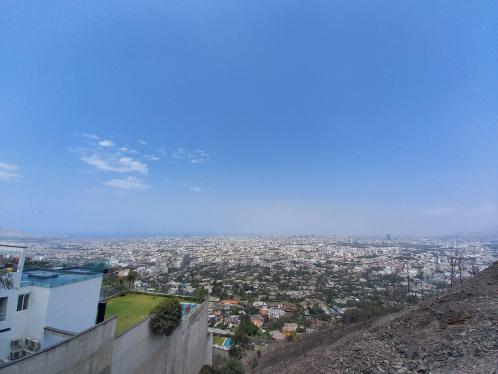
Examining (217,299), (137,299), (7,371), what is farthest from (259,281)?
(7,371)

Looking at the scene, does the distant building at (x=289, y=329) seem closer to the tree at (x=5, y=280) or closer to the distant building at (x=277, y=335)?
the distant building at (x=277, y=335)

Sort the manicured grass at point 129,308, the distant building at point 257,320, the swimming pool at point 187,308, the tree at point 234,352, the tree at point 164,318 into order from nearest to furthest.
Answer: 1. the tree at point 164,318
2. the manicured grass at point 129,308
3. the swimming pool at point 187,308
4. the tree at point 234,352
5. the distant building at point 257,320

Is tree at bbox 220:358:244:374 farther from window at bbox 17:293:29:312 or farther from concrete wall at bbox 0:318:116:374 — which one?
window at bbox 17:293:29:312

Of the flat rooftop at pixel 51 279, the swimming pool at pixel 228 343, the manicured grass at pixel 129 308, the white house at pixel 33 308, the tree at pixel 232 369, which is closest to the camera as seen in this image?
the white house at pixel 33 308

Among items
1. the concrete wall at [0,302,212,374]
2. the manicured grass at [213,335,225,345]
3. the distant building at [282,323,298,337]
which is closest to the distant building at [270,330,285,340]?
the distant building at [282,323,298,337]

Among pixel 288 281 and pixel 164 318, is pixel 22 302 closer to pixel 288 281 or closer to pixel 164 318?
pixel 164 318

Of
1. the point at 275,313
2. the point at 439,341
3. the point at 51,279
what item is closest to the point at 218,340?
the point at 275,313

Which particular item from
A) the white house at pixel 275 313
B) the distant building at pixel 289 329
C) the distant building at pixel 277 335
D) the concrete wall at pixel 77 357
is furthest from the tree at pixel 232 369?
the white house at pixel 275 313
